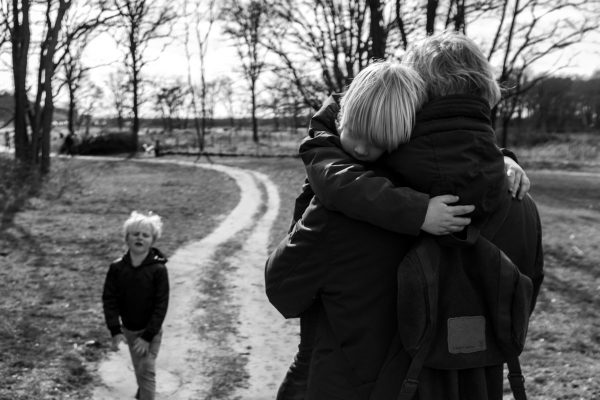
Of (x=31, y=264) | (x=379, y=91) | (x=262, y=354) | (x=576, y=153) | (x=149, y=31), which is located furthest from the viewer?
(x=576, y=153)

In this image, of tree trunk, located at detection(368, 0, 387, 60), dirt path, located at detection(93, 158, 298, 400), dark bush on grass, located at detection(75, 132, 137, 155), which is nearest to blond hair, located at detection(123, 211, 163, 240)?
dirt path, located at detection(93, 158, 298, 400)

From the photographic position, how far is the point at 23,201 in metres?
14.7

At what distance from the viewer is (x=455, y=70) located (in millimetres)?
1643

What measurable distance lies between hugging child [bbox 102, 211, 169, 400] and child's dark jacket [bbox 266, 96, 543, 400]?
2.70m

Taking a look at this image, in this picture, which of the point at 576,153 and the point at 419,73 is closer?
the point at 419,73

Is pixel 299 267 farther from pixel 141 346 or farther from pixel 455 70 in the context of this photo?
pixel 141 346

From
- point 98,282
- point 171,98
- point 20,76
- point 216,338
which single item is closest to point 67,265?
point 98,282

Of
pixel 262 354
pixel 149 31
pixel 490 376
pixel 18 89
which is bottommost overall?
pixel 262 354

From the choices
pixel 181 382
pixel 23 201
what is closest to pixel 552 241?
pixel 181 382

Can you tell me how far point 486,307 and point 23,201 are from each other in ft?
48.2

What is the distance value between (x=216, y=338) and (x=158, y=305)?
1.80 m

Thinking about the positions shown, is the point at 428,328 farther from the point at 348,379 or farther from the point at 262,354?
the point at 262,354

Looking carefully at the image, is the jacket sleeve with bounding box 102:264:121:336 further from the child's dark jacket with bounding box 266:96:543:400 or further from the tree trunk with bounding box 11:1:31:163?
the tree trunk with bounding box 11:1:31:163

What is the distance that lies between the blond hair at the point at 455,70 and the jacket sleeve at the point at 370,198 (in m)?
0.27
